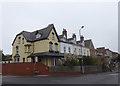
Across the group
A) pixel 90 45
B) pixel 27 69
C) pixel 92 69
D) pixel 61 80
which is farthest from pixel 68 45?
pixel 61 80

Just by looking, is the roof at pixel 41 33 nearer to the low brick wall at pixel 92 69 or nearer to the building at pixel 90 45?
the low brick wall at pixel 92 69

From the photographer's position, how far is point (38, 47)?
4541 cm

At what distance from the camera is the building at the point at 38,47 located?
4331 cm

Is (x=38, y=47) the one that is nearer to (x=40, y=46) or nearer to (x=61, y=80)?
(x=40, y=46)

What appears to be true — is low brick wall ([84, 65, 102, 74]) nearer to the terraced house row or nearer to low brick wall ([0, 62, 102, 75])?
the terraced house row

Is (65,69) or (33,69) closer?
(33,69)

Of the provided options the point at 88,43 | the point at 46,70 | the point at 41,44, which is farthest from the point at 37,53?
the point at 88,43

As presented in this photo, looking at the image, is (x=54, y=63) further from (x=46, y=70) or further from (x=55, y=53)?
(x=46, y=70)

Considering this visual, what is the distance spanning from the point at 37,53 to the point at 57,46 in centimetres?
451

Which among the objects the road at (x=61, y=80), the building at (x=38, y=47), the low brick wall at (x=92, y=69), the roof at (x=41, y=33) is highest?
the roof at (x=41, y=33)

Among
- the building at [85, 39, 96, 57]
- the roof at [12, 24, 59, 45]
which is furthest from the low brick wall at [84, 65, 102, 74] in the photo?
the building at [85, 39, 96, 57]

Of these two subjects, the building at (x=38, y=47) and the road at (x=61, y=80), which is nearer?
the road at (x=61, y=80)

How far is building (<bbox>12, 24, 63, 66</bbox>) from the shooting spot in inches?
1705

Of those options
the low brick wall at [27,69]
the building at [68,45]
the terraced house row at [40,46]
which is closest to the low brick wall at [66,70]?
the low brick wall at [27,69]
